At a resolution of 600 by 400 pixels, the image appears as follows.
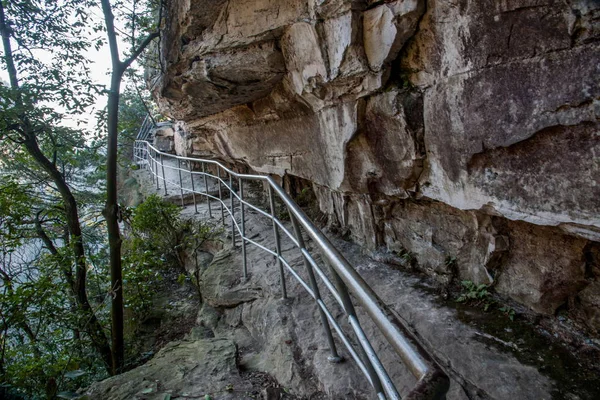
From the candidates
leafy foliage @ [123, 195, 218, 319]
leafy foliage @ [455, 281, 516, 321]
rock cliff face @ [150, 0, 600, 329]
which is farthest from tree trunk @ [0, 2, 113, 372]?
leafy foliage @ [455, 281, 516, 321]

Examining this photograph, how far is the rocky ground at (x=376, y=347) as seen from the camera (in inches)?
63.8

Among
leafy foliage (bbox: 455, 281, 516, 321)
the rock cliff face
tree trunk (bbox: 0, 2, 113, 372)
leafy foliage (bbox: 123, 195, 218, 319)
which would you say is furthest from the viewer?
leafy foliage (bbox: 123, 195, 218, 319)

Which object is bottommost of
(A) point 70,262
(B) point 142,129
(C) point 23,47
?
(A) point 70,262

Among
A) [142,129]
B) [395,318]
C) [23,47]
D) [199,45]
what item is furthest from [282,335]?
[142,129]

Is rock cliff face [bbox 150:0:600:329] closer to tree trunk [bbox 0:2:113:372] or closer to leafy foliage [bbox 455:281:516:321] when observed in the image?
leafy foliage [bbox 455:281:516:321]

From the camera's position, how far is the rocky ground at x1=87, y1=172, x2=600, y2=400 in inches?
63.8

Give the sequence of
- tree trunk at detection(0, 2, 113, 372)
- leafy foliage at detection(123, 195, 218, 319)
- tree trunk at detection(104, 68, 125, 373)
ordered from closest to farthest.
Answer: tree trunk at detection(104, 68, 125, 373) < tree trunk at detection(0, 2, 113, 372) < leafy foliage at detection(123, 195, 218, 319)

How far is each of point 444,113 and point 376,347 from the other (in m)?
1.51

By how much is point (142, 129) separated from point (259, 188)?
979cm

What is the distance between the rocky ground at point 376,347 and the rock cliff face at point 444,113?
0.26 m

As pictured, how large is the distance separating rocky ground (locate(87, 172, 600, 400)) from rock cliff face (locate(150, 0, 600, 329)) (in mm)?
259

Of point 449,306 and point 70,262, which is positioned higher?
point 70,262

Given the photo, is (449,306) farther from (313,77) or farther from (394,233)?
(313,77)

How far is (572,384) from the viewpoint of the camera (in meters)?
1.57
